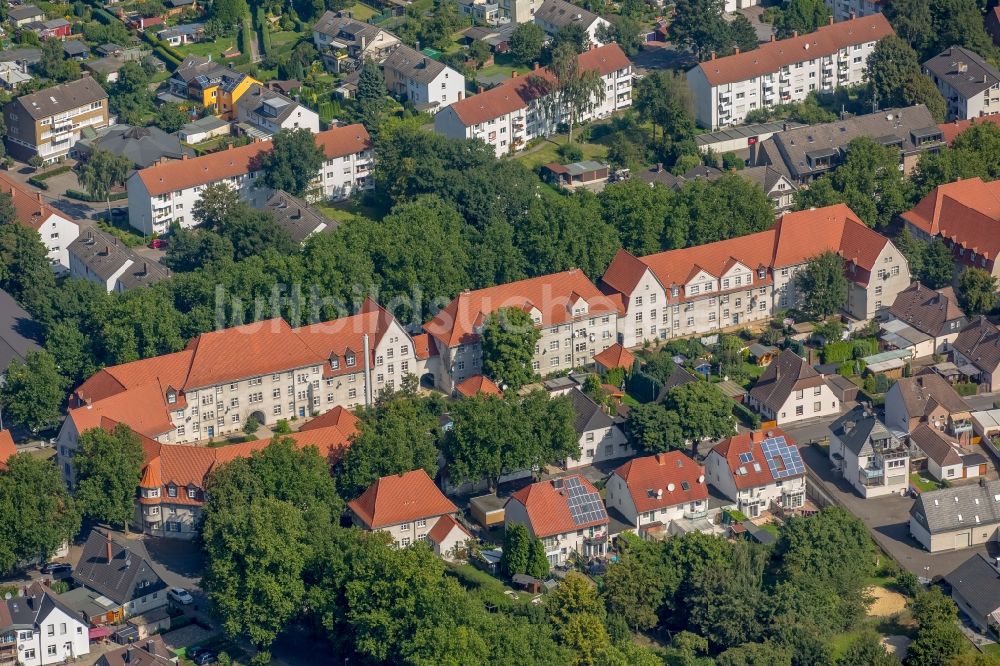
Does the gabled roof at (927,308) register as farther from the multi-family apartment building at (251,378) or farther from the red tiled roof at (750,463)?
the multi-family apartment building at (251,378)

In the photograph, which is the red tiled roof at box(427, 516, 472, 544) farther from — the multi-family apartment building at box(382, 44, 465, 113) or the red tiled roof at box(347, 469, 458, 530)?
the multi-family apartment building at box(382, 44, 465, 113)

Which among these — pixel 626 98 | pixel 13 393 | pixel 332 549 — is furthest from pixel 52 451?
pixel 626 98

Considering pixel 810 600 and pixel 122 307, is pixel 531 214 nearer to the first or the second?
pixel 122 307

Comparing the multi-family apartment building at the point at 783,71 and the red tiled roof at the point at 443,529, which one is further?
the multi-family apartment building at the point at 783,71

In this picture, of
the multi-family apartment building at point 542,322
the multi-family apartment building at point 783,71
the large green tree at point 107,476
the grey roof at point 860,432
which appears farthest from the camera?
the multi-family apartment building at point 783,71

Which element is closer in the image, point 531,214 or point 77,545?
point 77,545

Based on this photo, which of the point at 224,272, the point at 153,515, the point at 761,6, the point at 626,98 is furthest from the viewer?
the point at 761,6

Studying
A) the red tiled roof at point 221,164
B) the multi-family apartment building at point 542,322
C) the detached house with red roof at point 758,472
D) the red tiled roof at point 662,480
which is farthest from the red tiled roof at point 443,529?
the red tiled roof at point 221,164
